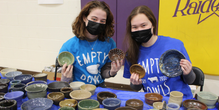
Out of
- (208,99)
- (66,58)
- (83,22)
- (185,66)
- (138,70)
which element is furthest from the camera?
(83,22)

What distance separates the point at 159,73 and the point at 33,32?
3.37 m

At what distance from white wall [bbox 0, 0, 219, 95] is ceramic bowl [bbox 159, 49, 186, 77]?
1942 millimetres

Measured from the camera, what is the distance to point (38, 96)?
4.69 feet

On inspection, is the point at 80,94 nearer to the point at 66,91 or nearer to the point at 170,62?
the point at 66,91

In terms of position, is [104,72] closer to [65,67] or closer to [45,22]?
[65,67]

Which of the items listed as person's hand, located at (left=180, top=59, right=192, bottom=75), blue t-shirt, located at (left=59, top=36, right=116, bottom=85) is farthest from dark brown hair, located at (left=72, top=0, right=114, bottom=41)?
person's hand, located at (left=180, top=59, right=192, bottom=75)

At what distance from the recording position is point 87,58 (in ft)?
6.26

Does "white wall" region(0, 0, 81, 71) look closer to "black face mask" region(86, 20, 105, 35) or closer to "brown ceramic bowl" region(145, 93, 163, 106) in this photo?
"black face mask" region(86, 20, 105, 35)

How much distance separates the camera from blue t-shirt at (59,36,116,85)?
1.91 metres

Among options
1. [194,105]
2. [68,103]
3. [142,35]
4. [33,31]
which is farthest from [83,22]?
[33,31]

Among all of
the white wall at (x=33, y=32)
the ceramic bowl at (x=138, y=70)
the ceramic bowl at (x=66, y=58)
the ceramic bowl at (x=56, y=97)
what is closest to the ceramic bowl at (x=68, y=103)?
the ceramic bowl at (x=56, y=97)

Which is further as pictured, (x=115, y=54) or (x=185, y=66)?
(x=115, y=54)

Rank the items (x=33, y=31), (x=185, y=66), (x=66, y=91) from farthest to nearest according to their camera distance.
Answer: (x=33, y=31) → (x=66, y=91) → (x=185, y=66)

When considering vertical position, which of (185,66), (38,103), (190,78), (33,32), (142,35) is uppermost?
(33,32)
